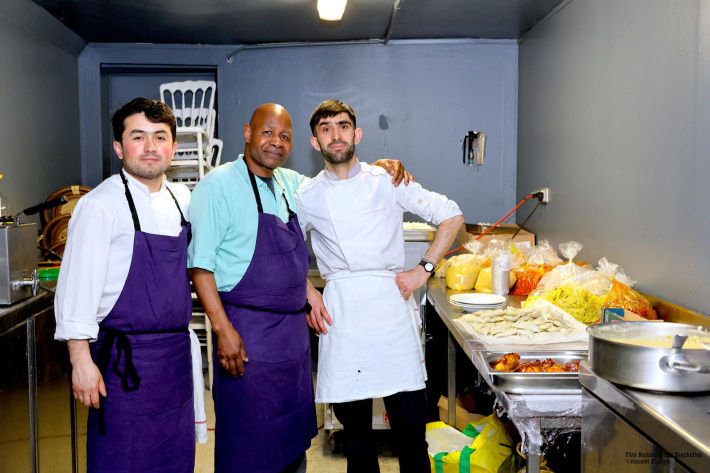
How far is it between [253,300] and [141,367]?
0.46 m

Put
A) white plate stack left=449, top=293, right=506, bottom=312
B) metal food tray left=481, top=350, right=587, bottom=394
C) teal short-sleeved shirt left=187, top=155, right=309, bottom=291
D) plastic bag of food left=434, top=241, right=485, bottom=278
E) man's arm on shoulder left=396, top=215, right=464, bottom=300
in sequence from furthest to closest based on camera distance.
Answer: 1. plastic bag of food left=434, top=241, right=485, bottom=278
2. white plate stack left=449, top=293, right=506, bottom=312
3. man's arm on shoulder left=396, top=215, right=464, bottom=300
4. teal short-sleeved shirt left=187, top=155, right=309, bottom=291
5. metal food tray left=481, top=350, right=587, bottom=394

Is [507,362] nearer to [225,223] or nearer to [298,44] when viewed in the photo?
[225,223]

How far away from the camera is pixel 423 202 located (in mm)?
2469

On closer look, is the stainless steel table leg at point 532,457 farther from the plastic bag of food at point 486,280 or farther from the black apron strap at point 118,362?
the plastic bag of food at point 486,280

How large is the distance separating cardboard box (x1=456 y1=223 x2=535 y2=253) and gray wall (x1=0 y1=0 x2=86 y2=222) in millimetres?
2896

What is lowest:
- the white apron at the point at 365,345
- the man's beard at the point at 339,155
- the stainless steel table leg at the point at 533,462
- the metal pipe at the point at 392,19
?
the stainless steel table leg at the point at 533,462

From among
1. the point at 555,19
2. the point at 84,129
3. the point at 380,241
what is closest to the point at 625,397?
the point at 380,241

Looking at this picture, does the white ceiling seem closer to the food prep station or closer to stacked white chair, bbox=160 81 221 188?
stacked white chair, bbox=160 81 221 188

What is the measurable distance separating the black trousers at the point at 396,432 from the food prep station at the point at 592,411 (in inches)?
14.5

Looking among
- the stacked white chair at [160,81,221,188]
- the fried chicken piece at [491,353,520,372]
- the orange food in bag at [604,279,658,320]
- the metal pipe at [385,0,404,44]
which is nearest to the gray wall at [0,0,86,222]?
the stacked white chair at [160,81,221,188]

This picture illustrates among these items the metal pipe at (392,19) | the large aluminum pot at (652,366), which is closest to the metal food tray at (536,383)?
the large aluminum pot at (652,366)

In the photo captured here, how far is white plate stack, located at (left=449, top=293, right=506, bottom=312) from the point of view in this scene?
272 cm

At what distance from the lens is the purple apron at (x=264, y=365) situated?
7.05ft

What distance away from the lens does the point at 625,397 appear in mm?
1205
